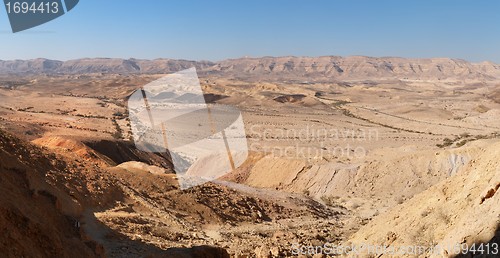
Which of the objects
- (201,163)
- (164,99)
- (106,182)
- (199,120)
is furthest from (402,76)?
(106,182)

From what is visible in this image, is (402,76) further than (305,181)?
Yes

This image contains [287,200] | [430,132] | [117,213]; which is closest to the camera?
[117,213]

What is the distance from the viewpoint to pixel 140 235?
11234 mm

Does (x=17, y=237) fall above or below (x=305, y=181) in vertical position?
above

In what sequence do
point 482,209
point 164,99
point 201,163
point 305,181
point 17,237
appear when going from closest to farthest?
1. point 17,237
2. point 482,209
3. point 305,181
4. point 201,163
5. point 164,99

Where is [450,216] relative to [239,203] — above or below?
above

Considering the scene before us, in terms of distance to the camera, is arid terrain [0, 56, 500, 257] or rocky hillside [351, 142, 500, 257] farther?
arid terrain [0, 56, 500, 257]

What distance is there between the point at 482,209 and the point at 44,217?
326 inches

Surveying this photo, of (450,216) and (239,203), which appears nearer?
(450,216)

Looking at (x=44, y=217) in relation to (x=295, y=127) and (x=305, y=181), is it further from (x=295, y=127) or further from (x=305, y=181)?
(x=295, y=127)

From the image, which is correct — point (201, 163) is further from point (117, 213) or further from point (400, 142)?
point (400, 142)

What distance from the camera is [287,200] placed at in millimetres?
17984

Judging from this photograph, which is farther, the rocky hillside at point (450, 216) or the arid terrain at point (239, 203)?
the arid terrain at point (239, 203)

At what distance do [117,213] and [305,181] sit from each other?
1265 centimetres
